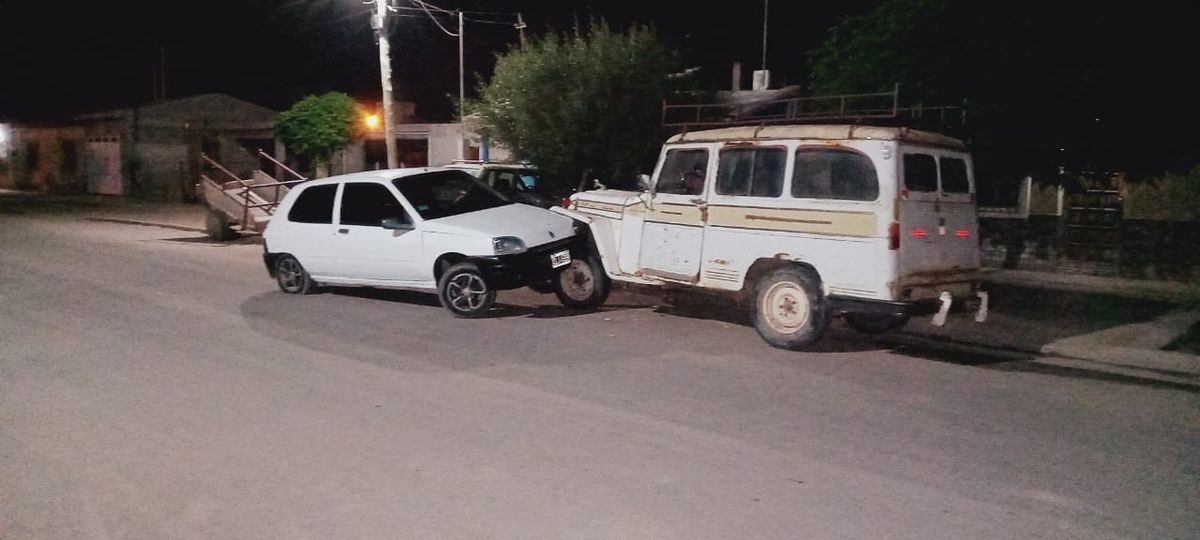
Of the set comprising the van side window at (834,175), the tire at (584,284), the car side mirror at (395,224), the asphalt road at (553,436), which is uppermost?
the van side window at (834,175)

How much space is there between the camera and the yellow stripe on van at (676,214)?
400 inches

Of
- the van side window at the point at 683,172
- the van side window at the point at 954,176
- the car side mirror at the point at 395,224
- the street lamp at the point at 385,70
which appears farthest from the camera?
the street lamp at the point at 385,70

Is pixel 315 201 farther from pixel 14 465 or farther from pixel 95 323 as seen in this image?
pixel 14 465

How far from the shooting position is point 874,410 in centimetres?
720

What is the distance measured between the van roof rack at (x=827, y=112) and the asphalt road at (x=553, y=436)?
2.20m

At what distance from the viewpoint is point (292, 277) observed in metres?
13.0

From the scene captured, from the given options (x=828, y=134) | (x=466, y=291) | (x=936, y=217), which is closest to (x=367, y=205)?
(x=466, y=291)

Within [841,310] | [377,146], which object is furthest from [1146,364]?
[377,146]

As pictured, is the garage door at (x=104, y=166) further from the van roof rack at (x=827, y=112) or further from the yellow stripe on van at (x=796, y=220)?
the yellow stripe on van at (x=796, y=220)

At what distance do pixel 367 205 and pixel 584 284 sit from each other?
2788 mm

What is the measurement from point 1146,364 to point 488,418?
242 inches

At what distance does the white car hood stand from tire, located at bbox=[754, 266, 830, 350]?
2654 mm

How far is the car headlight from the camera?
1088cm

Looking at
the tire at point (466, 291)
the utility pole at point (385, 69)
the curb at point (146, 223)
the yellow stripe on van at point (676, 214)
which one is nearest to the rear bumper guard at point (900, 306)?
the yellow stripe on van at point (676, 214)
